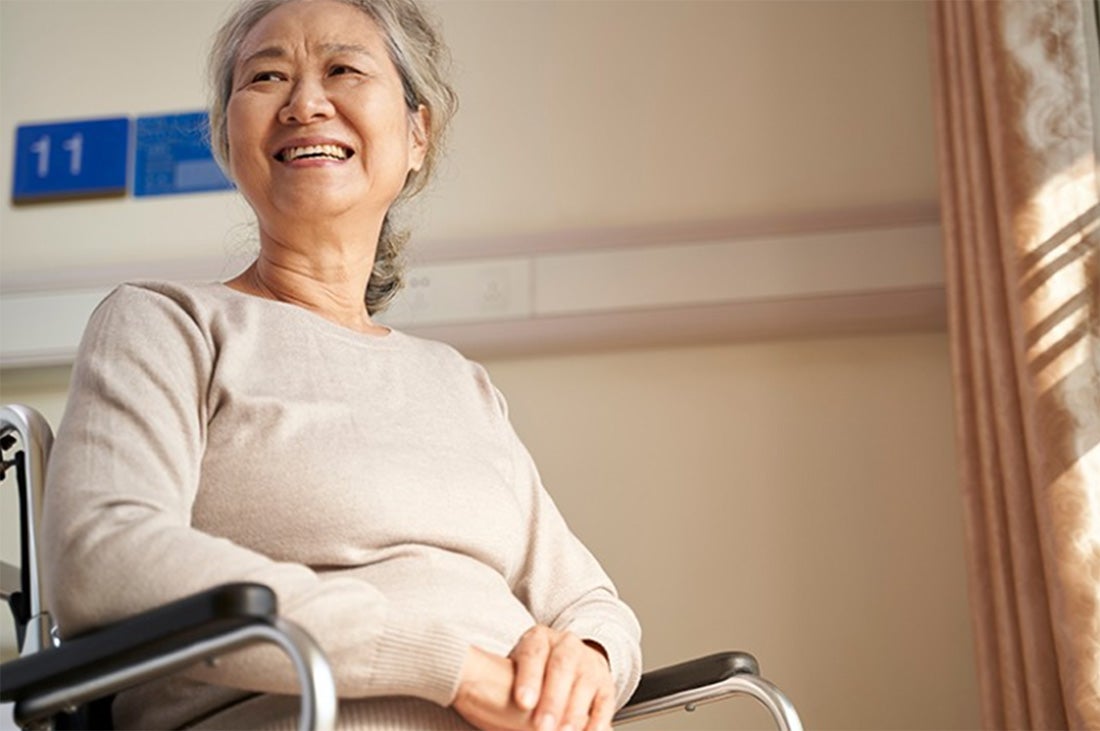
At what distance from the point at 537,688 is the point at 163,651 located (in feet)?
1.33

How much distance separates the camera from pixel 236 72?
1.85 m

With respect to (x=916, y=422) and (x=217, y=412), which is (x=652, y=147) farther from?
(x=217, y=412)

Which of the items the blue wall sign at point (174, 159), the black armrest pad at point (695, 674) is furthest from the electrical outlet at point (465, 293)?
the black armrest pad at point (695, 674)

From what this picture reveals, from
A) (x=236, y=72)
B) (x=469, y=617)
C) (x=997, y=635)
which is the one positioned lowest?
(x=997, y=635)

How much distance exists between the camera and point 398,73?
192cm

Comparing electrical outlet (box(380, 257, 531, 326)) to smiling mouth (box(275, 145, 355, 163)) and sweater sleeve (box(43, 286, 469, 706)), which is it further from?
sweater sleeve (box(43, 286, 469, 706))

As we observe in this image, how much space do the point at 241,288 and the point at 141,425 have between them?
42 centimetres

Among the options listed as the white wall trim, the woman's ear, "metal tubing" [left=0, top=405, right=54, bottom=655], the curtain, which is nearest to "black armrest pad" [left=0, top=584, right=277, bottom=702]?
"metal tubing" [left=0, top=405, right=54, bottom=655]

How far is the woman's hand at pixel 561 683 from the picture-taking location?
4.56 ft

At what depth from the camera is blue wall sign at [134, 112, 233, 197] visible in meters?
3.38

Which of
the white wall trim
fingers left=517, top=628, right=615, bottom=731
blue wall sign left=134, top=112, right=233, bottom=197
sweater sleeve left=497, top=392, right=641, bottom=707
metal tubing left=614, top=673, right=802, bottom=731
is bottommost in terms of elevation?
metal tubing left=614, top=673, right=802, bottom=731

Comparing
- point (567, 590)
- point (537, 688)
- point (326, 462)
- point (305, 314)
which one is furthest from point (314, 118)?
point (537, 688)

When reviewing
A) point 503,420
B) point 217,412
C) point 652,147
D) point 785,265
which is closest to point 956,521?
point 785,265

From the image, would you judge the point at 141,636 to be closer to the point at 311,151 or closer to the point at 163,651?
the point at 163,651
